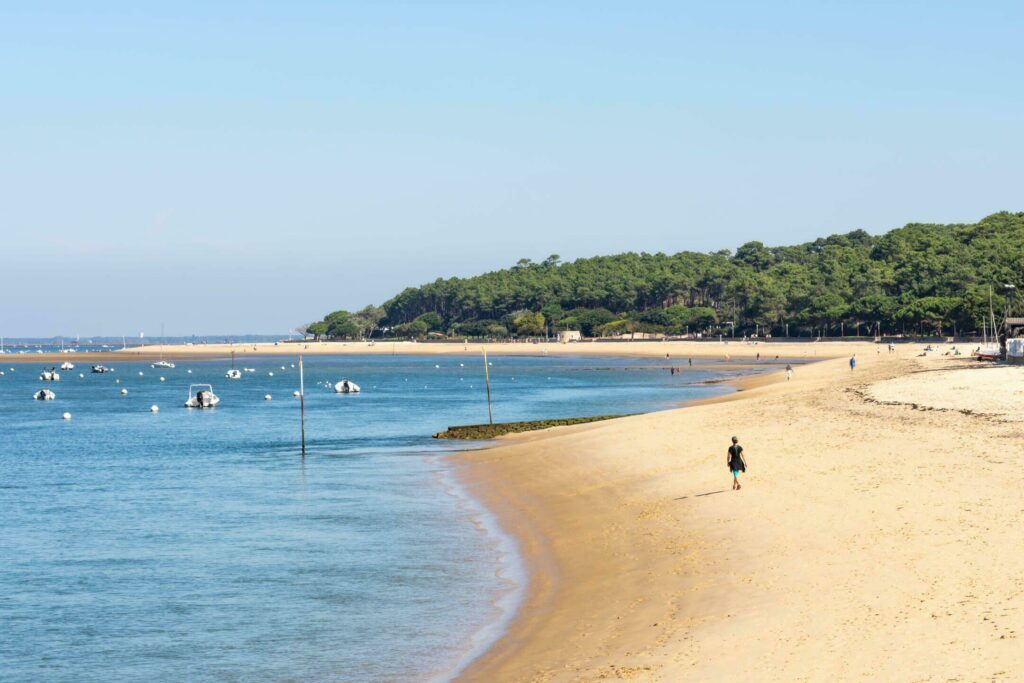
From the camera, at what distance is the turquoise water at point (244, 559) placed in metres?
23.3

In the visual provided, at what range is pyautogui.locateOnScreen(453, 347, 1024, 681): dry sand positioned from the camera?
1831 centimetres

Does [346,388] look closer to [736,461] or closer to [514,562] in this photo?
[736,461]

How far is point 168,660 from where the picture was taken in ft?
75.6

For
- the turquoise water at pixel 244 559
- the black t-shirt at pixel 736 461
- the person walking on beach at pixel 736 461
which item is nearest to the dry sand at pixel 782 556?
the person walking on beach at pixel 736 461

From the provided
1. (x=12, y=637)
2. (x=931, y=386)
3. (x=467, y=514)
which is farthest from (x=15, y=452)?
(x=931, y=386)

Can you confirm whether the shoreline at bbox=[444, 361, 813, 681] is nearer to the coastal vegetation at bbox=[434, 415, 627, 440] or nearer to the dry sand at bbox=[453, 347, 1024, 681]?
the dry sand at bbox=[453, 347, 1024, 681]

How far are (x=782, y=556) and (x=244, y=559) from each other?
16.0 metres

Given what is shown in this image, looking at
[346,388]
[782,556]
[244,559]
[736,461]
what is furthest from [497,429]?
[346,388]

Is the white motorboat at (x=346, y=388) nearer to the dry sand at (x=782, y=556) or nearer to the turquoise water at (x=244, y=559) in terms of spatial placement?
the turquoise water at (x=244, y=559)

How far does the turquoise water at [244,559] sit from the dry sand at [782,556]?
80.6 inches

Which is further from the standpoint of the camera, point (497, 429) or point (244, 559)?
point (497, 429)

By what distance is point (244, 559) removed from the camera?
33.1 meters

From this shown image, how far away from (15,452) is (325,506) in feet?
114

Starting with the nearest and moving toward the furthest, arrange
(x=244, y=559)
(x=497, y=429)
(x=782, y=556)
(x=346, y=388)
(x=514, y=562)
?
(x=782, y=556)
(x=514, y=562)
(x=244, y=559)
(x=497, y=429)
(x=346, y=388)
